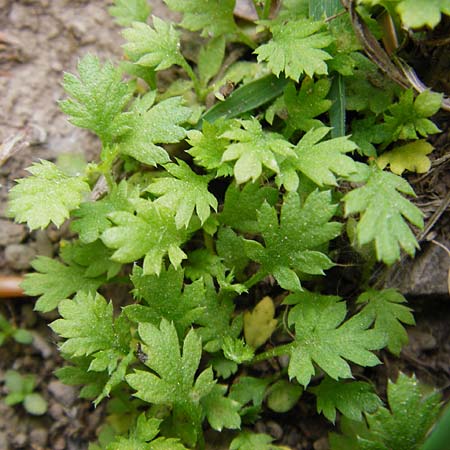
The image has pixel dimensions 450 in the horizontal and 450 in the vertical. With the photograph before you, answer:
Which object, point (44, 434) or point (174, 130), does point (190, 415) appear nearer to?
point (44, 434)

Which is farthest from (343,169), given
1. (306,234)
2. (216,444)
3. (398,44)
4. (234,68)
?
(216,444)

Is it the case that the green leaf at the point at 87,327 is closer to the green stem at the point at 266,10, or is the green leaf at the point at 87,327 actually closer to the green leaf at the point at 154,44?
the green leaf at the point at 154,44

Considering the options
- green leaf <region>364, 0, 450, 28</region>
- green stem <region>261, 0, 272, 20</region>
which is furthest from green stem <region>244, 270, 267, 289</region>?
green stem <region>261, 0, 272, 20</region>

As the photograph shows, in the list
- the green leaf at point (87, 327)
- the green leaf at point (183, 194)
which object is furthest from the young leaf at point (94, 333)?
the green leaf at point (183, 194)

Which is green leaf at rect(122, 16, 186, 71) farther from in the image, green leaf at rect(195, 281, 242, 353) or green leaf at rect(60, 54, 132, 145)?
green leaf at rect(195, 281, 242, 353)

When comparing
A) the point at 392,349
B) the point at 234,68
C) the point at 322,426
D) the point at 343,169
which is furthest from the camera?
the point at 234,68
